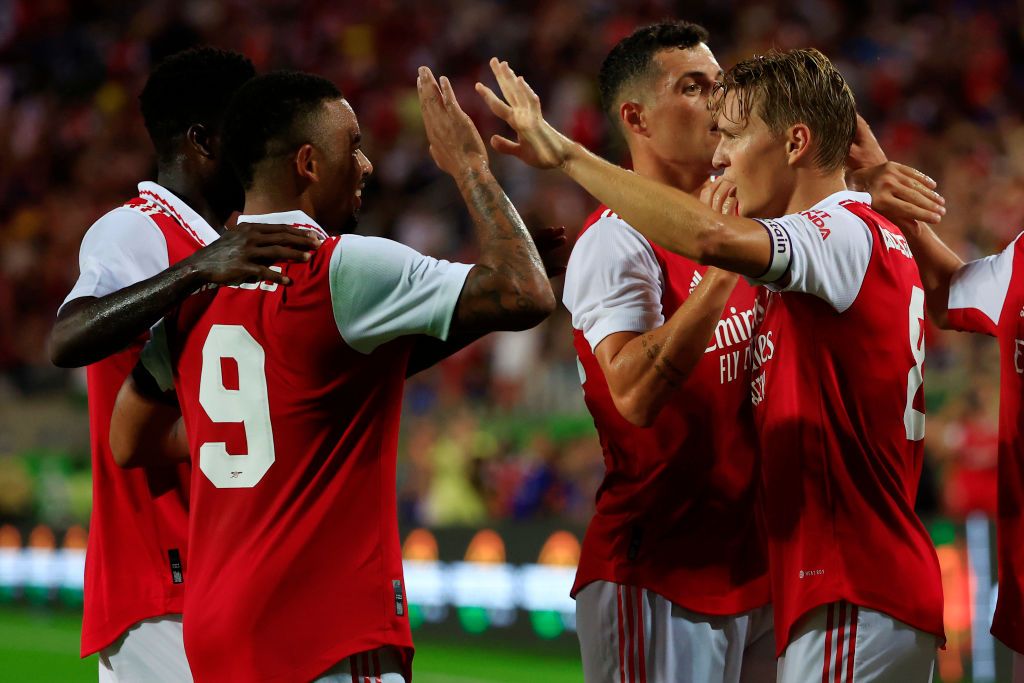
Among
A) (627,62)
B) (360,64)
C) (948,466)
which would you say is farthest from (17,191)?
(627,62)

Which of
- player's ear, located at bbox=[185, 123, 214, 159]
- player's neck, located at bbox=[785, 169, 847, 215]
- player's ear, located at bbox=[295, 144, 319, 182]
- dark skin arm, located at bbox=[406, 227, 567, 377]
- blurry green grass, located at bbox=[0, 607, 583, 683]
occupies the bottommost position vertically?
blurry green grass, located at bbox=[0, 607, 583, 683]

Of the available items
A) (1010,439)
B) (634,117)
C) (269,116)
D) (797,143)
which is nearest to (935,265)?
(1010,439)

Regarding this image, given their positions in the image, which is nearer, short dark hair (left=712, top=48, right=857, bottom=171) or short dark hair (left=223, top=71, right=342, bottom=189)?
short dark hair (left=223, top=71, right=342, bottom=189)

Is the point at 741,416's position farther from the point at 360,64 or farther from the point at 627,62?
the point at 360,64

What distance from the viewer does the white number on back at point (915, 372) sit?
3.48 metres

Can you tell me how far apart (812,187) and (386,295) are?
1.17 metres

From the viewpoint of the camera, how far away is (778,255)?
3.21 meters

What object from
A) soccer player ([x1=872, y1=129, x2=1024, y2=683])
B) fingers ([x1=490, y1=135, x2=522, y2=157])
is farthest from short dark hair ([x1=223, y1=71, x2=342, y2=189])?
soccer player ([x1=872, y1=129, x2=1024, y2=683])

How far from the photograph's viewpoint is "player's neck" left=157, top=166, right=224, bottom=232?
420cm

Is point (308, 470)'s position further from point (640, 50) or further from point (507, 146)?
point (640, 50)

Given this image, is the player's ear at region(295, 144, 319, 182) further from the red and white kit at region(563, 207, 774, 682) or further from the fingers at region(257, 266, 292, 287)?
the red and white kit at region(563, 207, 774, 682)

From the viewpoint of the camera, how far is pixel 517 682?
955 centimetres

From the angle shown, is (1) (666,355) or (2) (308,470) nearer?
(2) (308,470)

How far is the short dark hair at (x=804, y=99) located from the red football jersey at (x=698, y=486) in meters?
0.53
